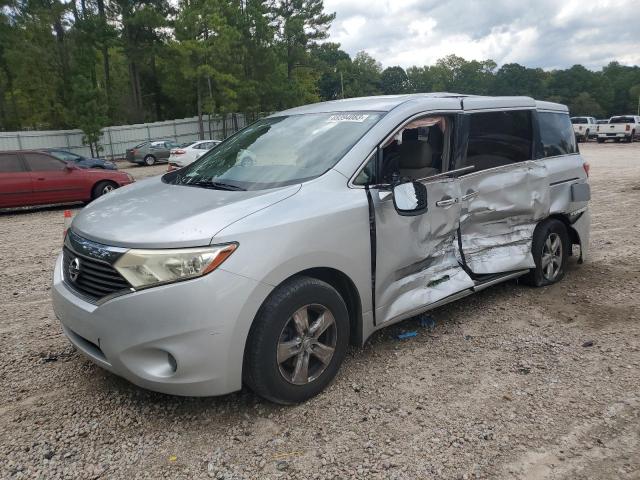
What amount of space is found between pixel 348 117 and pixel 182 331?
2.04 metres

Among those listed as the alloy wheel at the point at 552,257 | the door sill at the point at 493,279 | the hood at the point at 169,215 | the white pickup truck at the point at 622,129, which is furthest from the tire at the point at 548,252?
the white pickup truck at the point at 622,129

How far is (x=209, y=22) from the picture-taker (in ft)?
101

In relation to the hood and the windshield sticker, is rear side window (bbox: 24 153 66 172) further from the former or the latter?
the windshield sticker

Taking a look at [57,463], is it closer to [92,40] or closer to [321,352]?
[321,352]

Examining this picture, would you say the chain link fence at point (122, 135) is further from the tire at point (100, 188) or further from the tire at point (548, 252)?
the tire at point (548, 252)

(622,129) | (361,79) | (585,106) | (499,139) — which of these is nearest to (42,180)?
(499,139)

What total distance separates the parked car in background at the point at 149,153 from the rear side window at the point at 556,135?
25454mm

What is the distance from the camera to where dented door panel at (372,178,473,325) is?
3.44 m

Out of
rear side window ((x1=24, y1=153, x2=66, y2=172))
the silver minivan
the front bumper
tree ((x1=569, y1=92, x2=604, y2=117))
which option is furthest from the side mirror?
tree ((x1=569, y1=92, x2=604, y2=117))

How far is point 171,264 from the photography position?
8.61ft

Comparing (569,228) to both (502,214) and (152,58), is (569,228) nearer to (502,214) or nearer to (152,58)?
(502,214)

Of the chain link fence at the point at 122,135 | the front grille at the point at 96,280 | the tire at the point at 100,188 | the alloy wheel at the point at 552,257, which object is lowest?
the alloy wheel at the point at 552,257

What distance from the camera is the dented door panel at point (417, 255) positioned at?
3443mm

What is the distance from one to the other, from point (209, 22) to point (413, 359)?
103ft
